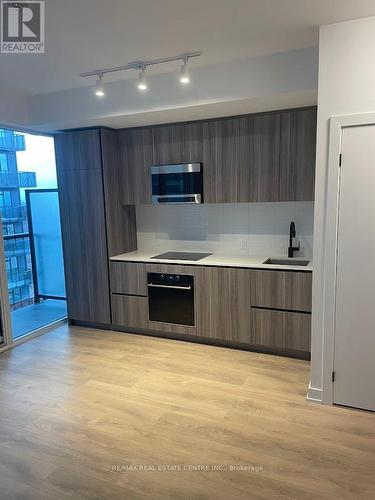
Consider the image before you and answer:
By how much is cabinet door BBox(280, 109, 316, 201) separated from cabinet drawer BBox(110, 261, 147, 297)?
5.68 ft

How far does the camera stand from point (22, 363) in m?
3.54

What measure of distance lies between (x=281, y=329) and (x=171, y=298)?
1.19 metres

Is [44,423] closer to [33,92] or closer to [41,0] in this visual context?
[41,0]

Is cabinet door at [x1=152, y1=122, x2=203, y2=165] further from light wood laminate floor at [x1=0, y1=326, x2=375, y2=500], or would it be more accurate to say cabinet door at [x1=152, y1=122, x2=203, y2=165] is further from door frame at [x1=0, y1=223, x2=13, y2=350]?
light wood laminate floor at [x1=0, y1=326, x2=375, y2=500]

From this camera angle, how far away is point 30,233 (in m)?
4.73

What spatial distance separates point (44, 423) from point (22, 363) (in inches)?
45.9

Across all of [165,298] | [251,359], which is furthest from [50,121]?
[251,359]

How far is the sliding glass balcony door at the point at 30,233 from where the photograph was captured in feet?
13.5

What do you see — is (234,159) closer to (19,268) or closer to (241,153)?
(241,153)

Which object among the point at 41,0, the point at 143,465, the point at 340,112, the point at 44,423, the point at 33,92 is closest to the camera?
the point at 41,0

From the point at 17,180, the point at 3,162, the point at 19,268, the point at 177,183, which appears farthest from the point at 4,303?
the point at 177,183

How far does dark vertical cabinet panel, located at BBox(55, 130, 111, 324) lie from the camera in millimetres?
4035

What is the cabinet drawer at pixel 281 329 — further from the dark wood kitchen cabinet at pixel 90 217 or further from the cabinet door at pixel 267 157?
the dark wood kitchen cabinet at pixel 90 217

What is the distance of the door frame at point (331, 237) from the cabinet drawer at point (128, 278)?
6.71 ft
